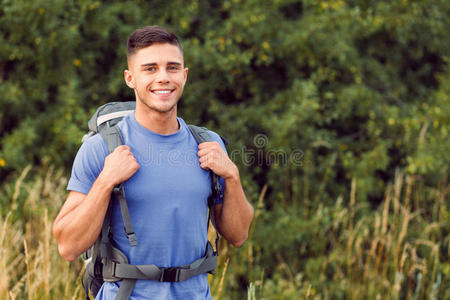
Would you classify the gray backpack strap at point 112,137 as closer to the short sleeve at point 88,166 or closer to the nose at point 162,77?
the short sleeve at point 88,166

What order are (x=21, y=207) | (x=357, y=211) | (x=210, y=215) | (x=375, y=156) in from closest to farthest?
(x=210, y=215), (x=21, y=207), (x=375, y=156), (x=357, y=211)

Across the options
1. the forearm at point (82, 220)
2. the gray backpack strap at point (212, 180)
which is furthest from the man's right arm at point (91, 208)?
the gray backpack strap at point (212, 180)

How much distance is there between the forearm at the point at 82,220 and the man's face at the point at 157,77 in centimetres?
40

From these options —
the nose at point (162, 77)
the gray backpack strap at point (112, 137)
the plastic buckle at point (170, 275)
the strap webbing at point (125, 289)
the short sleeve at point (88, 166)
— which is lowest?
the strap webbing at point (125, 289)

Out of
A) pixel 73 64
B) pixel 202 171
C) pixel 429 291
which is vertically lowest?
pixel 429 291

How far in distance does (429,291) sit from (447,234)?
1038 millimetres

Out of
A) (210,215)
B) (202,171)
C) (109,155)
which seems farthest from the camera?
Result: (210,215)

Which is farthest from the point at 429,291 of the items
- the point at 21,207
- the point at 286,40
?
the point at 21,207

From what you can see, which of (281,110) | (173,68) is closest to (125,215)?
(173,68)

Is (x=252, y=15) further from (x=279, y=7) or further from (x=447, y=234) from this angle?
(x=447, y=234)

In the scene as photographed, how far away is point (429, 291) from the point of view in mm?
4656

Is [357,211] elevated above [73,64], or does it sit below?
below

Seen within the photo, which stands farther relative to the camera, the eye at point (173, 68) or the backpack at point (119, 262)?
the eye at point (173, 68)

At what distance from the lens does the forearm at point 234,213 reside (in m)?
2.13
